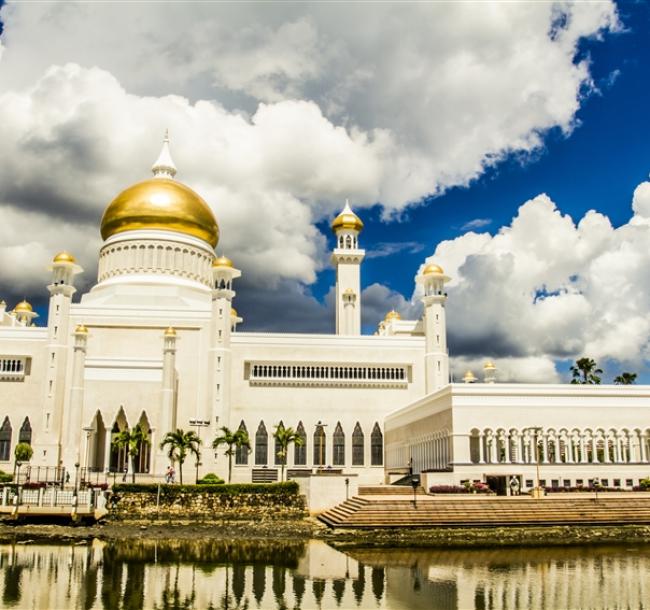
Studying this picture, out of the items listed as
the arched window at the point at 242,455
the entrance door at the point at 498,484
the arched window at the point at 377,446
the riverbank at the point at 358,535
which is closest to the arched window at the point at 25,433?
the arched window at the point at 242,455

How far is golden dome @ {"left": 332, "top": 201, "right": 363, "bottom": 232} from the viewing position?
63.6m

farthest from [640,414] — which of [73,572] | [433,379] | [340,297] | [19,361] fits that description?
[19,361]

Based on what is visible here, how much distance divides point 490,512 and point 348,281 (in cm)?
3214

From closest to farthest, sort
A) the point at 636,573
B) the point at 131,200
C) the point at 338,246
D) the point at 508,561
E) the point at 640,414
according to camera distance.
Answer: the point at 636,573 → the point at 508,561 → the point at 640,414 → the point at 131,200 → the point at 338,246

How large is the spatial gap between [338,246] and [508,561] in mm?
41058

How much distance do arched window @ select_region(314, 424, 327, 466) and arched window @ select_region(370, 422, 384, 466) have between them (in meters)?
3.51

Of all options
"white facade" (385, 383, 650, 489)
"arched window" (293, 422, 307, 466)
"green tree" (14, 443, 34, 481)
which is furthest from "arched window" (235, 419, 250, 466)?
"white facade" (385, 383, 650, 489)

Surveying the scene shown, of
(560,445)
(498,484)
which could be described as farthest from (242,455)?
(560,445)

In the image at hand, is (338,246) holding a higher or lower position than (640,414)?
higher

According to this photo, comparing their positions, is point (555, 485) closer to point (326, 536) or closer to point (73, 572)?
point (326, 536)

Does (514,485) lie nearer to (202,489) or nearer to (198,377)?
(202,489)

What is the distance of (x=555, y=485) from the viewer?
39.2 m

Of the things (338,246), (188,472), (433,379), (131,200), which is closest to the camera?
(188,472)

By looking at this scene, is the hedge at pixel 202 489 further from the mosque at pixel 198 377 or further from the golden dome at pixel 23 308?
the golden dome at pixel 23 308
